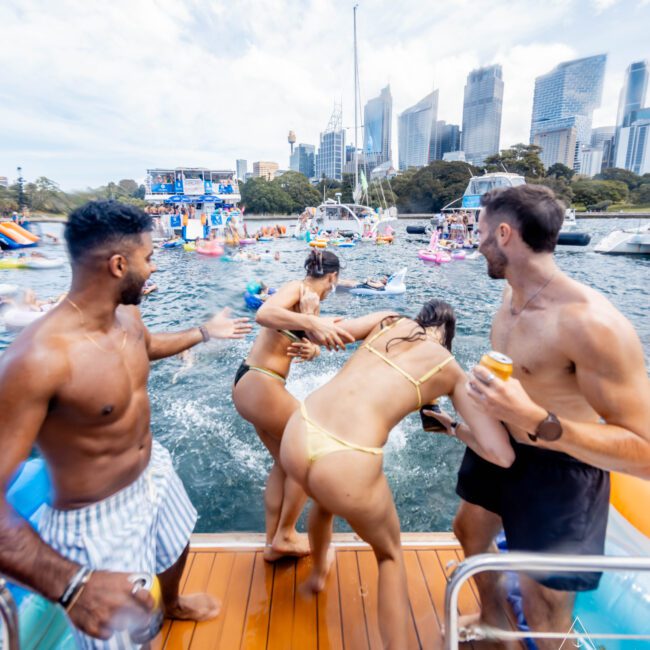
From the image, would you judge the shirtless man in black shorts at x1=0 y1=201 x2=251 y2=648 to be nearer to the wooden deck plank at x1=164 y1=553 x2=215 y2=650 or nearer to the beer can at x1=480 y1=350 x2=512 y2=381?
the wooden deck plank at x1=164 y1=553 x2=215 y2=650

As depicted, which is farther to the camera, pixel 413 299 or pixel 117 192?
pixel 413 299

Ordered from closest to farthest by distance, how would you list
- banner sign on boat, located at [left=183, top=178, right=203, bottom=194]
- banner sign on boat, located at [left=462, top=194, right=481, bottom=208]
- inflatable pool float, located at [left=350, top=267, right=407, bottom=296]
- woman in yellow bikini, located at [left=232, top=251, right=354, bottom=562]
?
woman in yellow bikini, located at [left=232, top=251, right=354, bottom=562], inflatable pool float, located at [left=350, top=267, right=407, bottom=296], banner sign on boat, located at [left=462, top=194, right=481, bottom=208], banner sign on boat, located at [left=183, top=178, right=203, bottom=194]

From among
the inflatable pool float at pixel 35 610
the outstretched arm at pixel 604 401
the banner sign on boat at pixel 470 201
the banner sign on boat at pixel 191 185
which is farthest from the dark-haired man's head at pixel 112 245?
the banner sign on boat at pixel 191 185

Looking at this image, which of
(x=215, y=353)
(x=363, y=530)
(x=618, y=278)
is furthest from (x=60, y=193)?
(x=618, y=278)

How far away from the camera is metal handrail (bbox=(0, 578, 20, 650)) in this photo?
47.3 inches

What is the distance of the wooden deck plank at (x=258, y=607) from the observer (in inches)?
84.7

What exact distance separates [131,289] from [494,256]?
1731 mm

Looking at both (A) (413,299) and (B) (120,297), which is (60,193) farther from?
(A) (413,299)

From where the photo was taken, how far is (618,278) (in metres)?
21.1

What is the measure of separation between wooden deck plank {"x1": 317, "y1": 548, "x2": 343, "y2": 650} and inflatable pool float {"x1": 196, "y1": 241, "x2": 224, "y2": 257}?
26.9 m

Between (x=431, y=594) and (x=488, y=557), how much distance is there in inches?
56.9

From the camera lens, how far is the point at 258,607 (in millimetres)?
2332

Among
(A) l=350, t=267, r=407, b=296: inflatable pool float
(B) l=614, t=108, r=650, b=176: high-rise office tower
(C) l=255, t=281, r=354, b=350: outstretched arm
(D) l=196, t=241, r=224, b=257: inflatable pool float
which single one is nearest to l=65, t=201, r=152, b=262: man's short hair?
(C) l=255, t=281, r=354, b=350: outstretched arm

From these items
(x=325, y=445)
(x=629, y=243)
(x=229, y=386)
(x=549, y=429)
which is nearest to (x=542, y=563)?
(x=549, y=429)
